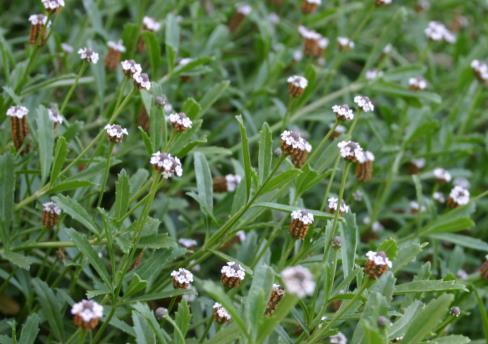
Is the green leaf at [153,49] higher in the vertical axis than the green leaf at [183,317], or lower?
higher

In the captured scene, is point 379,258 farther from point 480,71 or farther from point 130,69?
point 480,71

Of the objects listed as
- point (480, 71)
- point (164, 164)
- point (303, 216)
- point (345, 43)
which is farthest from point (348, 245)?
point (480, 71)

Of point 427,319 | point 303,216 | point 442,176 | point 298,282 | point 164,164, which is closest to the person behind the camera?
point 298,282

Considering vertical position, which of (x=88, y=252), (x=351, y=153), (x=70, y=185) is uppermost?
(x=351, y=153)

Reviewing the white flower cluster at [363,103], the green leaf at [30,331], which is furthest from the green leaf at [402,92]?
the green leaf at [30,331]

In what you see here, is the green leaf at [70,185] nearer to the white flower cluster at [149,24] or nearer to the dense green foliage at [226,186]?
the dense green foliage at [226,186]

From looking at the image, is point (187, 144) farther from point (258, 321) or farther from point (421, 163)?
point (421, 163)
